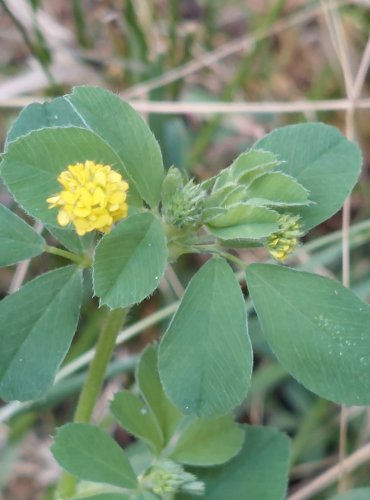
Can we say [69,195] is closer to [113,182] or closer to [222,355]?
[113,182]

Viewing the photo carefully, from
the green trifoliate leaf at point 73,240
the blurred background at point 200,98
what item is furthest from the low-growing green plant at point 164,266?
the blurred background at point 200,98

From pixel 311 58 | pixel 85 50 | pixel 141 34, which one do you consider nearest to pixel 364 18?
pixel 311 58

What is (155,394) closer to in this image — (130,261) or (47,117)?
(130,261)

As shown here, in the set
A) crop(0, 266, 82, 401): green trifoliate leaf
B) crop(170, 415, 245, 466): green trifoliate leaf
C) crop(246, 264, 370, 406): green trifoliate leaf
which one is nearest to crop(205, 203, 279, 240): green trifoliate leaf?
crop(246, 264, 370, 406): green trifoliate leaf

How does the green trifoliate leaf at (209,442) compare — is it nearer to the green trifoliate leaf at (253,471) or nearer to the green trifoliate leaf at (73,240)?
the green trifoliate leaf at (253,471)

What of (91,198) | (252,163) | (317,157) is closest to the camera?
(91,198)

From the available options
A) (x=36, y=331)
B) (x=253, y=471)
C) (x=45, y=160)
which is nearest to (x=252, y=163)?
(x=45, y=160)

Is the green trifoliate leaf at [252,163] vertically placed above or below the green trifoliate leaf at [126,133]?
below
